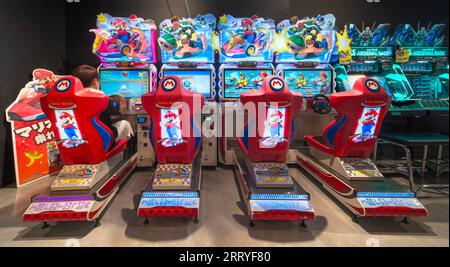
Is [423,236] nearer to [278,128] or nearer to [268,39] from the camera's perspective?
[278,128]

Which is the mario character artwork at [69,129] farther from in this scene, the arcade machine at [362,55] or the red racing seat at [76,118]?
the arcade machine at [362,55]

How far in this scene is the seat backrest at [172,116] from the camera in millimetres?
2443

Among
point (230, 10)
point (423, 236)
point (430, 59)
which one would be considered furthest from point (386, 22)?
point (423, 236)

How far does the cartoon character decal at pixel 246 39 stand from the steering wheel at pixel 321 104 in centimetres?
94

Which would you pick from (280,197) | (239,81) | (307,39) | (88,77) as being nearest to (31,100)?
(88,77)

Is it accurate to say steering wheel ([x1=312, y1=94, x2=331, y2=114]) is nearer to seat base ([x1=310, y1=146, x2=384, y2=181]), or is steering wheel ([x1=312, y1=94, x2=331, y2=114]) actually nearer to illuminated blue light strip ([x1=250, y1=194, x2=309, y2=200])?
seat base ([x1=310, y1=146, x2=384, y2=181])

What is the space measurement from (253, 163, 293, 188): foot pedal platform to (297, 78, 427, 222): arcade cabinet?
0.58 metres

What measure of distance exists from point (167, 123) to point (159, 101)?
221 mm

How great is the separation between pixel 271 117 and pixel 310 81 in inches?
67.9

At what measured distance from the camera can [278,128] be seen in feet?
8.41

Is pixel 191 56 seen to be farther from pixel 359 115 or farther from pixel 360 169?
pixel 360 169

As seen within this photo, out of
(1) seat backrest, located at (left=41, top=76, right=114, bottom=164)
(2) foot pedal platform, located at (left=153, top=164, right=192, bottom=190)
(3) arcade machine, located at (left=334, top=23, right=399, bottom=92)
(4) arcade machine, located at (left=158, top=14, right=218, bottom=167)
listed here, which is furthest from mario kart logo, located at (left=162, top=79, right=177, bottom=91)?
(3) arcade machine, located at (left=334, top=23, right=399, bottom=92)

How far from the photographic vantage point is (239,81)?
3838 mm

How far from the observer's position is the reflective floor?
2084 mm
